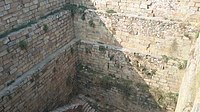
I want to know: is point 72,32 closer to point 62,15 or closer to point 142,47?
point 62,15

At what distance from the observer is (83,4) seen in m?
7.55

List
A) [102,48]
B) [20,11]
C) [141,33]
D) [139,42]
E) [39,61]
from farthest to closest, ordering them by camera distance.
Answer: [102,48], [139,42], [141,33], [39,61], [20,11]

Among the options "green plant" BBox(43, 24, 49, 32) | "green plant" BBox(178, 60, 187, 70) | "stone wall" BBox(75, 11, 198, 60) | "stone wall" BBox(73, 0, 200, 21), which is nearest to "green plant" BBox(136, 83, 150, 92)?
"stone wall" BBox(75, 11, 198, 60)

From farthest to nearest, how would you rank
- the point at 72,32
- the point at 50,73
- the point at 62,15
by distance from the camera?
the point at 72,32 < the point at 62,15 < the point at 50,73

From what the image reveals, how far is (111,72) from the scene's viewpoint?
7520 mm

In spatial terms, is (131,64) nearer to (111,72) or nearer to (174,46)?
(111,72)

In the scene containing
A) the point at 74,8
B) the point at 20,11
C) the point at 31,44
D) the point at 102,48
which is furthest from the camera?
the point at 74,8

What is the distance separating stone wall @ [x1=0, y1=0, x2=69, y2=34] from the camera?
5.63m

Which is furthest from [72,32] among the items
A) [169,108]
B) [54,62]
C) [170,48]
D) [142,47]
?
[169,108]

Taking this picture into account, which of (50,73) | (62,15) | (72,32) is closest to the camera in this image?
(50,73)

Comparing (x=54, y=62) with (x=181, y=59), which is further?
(x=54, y=62)

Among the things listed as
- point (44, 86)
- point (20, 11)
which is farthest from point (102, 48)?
point (20, 11)

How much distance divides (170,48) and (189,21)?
0.83 m

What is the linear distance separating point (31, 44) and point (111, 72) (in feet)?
8.40
